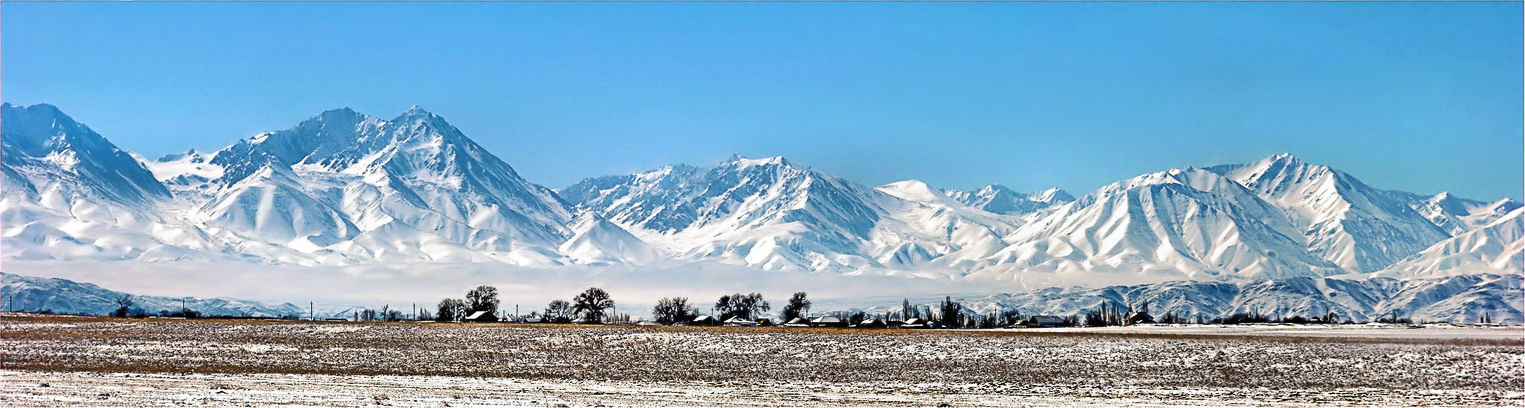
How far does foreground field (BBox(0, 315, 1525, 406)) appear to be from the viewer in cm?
4409

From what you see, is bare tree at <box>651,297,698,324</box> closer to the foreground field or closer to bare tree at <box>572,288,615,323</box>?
bare tree at <box>572,288,615,323</box>

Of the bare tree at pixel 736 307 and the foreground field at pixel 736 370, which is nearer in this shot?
the foreground field at pixel 736 370

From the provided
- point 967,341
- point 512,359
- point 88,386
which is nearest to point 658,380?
point 512,359

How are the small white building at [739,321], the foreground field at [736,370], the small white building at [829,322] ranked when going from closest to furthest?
1. the foreground field at [736,370]
2. the small white building at [739,321]
3. the small white building at [829,322]

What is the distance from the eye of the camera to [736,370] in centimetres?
5831

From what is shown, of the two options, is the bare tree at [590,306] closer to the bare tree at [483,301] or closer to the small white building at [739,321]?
the bare tree at [483,301]

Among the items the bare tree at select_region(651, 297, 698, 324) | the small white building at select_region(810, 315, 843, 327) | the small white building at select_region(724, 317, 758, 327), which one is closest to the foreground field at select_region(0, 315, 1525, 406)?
the small white building at select_region(724, 317, 758, 327)

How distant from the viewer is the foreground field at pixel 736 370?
145ft

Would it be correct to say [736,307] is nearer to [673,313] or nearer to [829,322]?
[673,313]

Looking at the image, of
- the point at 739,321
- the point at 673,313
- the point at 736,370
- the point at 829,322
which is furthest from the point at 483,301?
the point at 736,370

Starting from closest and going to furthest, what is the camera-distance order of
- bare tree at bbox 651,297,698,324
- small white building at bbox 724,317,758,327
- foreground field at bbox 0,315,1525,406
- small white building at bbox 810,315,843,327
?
foreground field at bbox 0,315,1525,406 < small white building at bbox 724,317,758,327 < small white building at bbox 810,315,843,327 < bare tree at bbox 651,297,698,324

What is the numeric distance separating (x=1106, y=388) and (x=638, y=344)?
33.6 meters

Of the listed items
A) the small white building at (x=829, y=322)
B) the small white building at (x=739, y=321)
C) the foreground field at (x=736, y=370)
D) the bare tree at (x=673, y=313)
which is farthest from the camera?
the bare tree at (x=673, y=313)

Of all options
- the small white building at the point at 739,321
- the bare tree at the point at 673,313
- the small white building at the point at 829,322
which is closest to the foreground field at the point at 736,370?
the small white building at the point at 739,321
